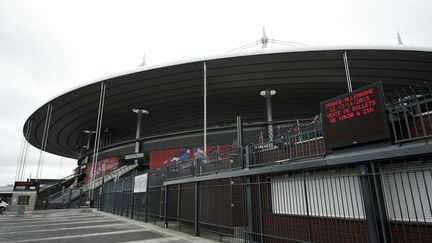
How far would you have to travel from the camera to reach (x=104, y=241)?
33.8ft

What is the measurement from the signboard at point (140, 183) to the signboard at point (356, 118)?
13.2 meters

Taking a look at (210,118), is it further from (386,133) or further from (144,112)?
(386,133)

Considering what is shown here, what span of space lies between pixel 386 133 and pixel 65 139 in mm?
55999

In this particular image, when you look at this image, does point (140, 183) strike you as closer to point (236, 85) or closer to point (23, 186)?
point (236, 85)

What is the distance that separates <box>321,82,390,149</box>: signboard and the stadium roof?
17596 millimetres

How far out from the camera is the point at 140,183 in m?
18.5

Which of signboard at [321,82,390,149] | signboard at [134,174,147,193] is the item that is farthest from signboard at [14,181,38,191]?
signboard at [321,82,390,149]

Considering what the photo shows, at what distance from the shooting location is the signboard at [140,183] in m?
17.7

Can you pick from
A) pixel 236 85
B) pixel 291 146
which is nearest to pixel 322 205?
pixel 291 146

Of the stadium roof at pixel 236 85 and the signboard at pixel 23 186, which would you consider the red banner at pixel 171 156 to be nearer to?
the stadium roof at pixel 236 85

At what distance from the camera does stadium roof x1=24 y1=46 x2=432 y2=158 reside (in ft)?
80.4

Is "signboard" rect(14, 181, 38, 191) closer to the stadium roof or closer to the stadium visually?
the stadium

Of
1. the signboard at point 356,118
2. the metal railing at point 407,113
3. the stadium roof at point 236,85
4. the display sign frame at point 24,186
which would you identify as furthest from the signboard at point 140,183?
the display sign frame at point 24,186

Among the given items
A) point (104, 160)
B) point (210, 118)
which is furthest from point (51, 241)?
point (104, 160)
